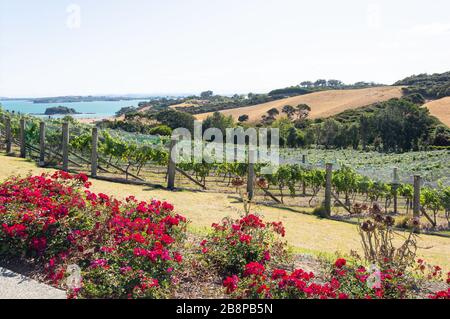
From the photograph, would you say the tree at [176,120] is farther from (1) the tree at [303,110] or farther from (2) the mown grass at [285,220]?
(2) the mown grass at [285,220]

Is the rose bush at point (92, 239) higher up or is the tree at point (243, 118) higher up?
the tree at point (243, 118)

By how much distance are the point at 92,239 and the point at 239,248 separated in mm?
2086

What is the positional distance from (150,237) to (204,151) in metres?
12.1

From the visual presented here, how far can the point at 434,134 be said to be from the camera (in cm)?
6259

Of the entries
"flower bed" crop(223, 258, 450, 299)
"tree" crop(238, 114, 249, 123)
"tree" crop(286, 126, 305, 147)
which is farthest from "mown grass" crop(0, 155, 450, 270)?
"tree" crop(238, 114, 249, 123)

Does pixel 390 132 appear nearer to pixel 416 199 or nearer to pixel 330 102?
pixel 330 102

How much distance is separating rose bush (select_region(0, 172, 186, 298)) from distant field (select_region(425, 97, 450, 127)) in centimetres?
7976

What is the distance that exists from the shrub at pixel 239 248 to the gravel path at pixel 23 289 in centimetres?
201

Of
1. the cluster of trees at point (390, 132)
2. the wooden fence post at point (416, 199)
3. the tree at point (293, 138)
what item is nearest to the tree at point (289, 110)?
→ the cluster of trees at point (390, 132)

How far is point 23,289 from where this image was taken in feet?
15.9

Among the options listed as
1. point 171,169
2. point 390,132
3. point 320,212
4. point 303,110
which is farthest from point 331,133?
point 320,212

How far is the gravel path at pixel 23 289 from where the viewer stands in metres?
4.67

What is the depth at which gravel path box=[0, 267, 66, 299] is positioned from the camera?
4668 millimetres
